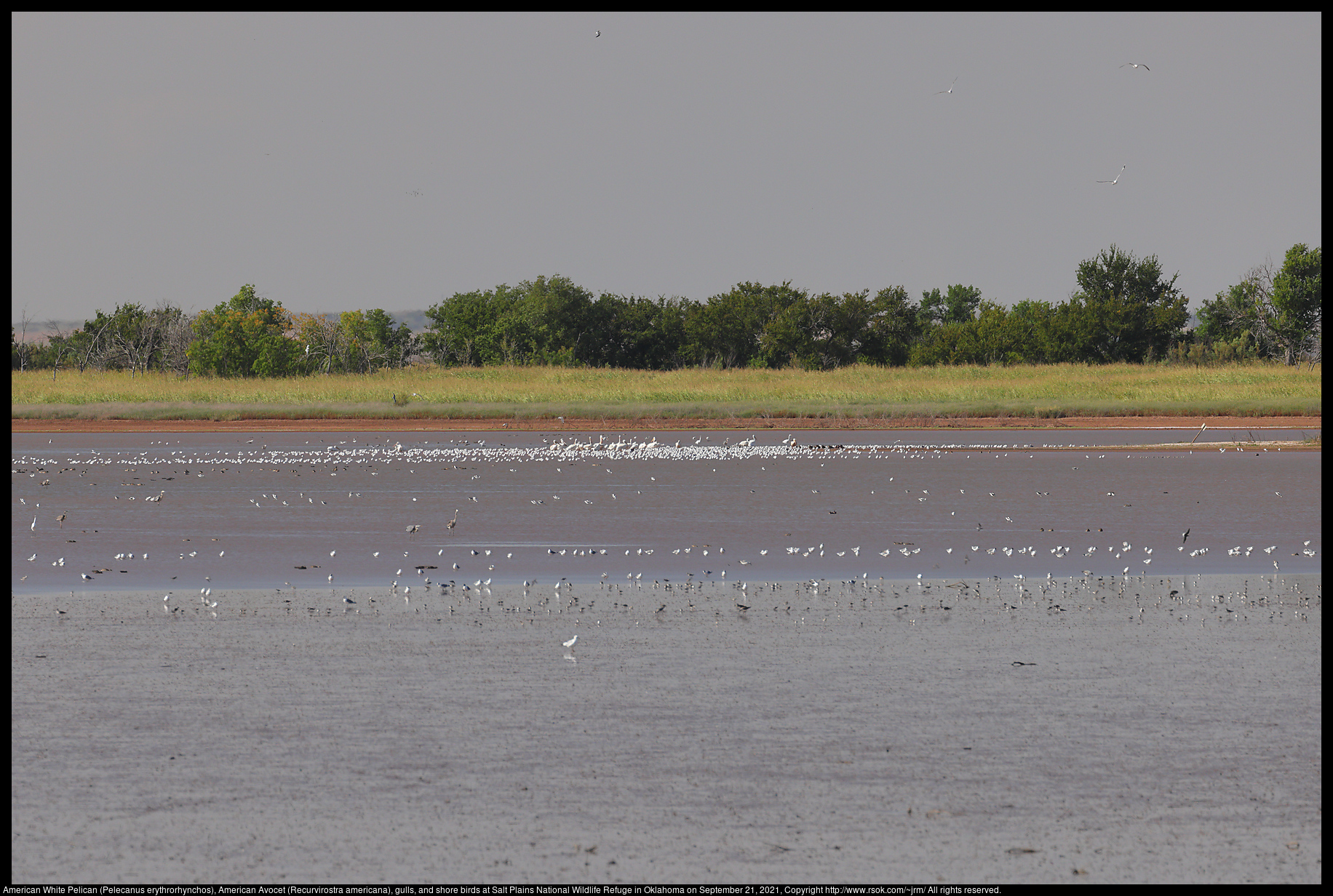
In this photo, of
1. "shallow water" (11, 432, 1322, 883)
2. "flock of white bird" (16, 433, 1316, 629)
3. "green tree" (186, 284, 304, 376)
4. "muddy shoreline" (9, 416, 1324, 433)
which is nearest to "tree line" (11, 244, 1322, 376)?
"green tree" (186, 284, 304, 376)

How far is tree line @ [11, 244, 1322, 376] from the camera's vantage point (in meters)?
69.2

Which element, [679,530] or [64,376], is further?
[64,376]

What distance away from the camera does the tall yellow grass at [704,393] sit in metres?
43.5

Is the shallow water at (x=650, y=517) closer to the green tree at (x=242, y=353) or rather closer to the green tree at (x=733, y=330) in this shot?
the green tree at (x=242, y=353)

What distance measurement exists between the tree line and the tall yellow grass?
34.4 feet

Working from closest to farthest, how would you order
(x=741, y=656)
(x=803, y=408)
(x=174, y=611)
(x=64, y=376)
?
(x=741, y=656), (x=174, y=611), (x=803, y=408), (x=64, y=376)

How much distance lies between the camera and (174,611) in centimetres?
864

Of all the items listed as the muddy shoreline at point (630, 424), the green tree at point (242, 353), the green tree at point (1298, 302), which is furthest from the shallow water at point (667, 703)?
the green tree at point (1298, 302)

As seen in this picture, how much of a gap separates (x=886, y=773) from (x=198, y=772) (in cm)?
245

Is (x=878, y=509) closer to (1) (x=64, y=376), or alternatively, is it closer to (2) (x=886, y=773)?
(2) (x=886, y=773)

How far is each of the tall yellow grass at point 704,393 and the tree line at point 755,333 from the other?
413 inches

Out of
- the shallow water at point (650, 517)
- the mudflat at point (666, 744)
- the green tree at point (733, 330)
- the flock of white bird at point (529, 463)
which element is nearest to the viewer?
the mudflat at point (666, 744)

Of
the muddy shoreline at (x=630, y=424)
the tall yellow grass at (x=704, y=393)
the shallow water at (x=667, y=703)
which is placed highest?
the tall yellow grass at (x=704, y=393)

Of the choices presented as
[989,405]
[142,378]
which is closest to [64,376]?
[142,378]
